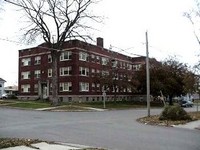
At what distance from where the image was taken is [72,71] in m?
60.5

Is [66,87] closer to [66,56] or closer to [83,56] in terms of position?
[66,56]

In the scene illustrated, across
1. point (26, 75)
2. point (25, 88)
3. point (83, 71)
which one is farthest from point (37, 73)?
point (83, 71)

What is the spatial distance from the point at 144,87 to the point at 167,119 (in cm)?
4111

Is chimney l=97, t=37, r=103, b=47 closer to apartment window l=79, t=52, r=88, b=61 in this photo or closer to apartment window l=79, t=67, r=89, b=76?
apartment window l=79, t=52, r=88, b=61

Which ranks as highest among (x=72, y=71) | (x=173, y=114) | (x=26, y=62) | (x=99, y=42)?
(x=99, y=42)

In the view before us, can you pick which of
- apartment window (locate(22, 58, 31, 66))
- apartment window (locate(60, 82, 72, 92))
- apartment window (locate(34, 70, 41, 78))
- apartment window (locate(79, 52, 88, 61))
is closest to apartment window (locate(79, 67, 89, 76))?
apartment window (locate(79, 52, 88, 61))

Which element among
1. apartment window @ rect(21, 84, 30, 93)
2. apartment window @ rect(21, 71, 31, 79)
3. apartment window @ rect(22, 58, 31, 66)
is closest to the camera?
apartment window @ rect(21, 71, 31, 79)

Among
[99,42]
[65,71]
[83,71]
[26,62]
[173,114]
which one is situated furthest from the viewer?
[99,42]

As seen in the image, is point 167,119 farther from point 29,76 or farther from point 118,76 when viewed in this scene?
point 29,76

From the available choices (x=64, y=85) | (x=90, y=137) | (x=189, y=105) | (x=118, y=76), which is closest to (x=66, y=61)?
(x=64, y=85)

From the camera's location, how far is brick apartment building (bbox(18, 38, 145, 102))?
60.3m

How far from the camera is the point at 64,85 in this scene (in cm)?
6178

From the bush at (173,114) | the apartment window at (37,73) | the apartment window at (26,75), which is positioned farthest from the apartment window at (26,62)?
the bush at (173,114)

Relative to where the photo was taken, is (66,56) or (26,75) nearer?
(66,56)
